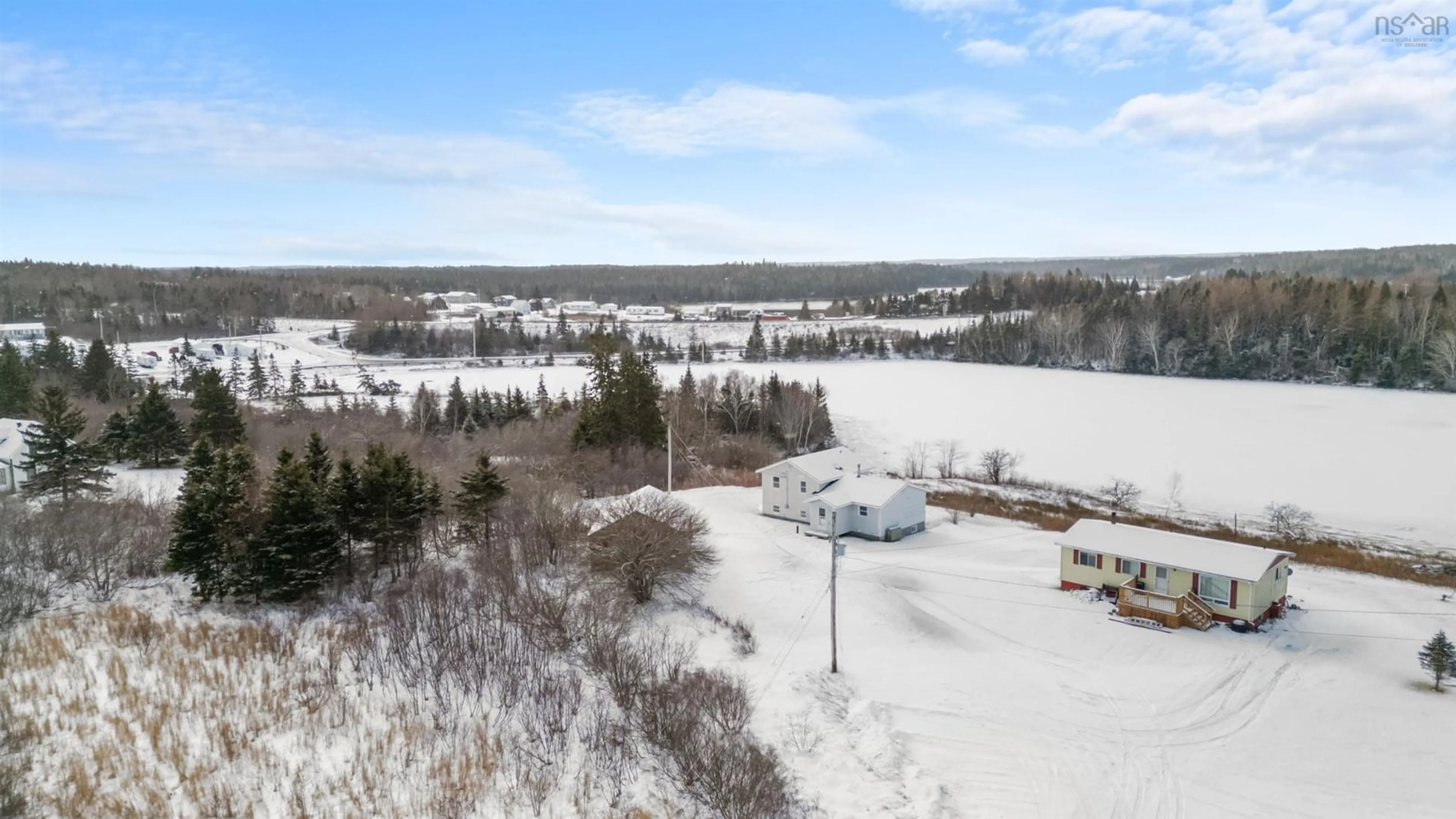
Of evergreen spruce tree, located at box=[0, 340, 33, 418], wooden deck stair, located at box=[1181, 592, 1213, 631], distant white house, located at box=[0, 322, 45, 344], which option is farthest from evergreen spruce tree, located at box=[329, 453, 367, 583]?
distant white house, located at box=[0, 322, 45, 344]

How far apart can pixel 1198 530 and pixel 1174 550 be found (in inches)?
451

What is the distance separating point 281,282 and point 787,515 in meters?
157

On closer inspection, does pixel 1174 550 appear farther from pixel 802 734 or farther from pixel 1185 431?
pixel 1185 431

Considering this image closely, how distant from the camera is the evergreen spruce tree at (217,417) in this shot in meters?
33.4

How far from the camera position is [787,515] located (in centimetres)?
3198

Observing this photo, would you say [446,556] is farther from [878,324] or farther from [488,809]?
[878,324]

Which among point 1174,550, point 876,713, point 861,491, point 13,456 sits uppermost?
point 13,456

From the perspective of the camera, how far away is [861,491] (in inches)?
1195

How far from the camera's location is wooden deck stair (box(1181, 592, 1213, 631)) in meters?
21.9

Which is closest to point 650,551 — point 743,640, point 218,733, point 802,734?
point 743,640

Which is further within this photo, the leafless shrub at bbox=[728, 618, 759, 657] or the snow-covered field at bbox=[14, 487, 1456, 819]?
the leafless shrub at bbox=[728, 618, 759, 657]

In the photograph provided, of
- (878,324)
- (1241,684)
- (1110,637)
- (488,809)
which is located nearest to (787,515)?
(1110,637)

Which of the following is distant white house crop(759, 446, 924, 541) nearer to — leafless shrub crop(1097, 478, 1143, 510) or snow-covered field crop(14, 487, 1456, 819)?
snow-covered field crop(14, 487, 1456, 819)

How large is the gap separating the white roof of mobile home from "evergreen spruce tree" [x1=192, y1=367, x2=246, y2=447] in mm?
31294
